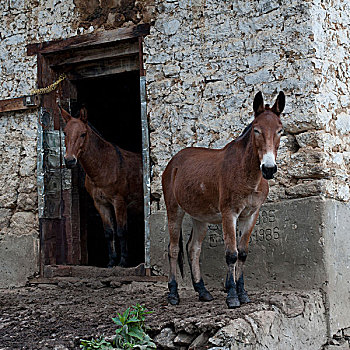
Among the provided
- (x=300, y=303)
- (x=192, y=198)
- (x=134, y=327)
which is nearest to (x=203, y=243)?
(x=192, y=198)

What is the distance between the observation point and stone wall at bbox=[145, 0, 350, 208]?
20.8 feet

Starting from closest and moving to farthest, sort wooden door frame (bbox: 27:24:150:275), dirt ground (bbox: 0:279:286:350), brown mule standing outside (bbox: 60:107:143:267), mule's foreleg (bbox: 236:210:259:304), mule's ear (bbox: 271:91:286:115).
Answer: dirt ground (bbox: 0:279:286:350)
mule's ear (bbox: 271:91:286:115)
mule's foreleg (bbox: 236:210:259:304)
wooden door frame (bbox: 27:24:150:275)
brown mule standing outside (bbox: 60:107:143:267)

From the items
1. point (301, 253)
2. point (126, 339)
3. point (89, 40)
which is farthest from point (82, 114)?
A: point (126, 339)

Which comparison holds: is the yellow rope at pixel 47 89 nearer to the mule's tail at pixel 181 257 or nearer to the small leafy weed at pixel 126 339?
the mule's tail at pixel 181 257

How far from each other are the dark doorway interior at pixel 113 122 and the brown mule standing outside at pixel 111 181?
2.40 ft

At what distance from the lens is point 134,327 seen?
16.3 ft

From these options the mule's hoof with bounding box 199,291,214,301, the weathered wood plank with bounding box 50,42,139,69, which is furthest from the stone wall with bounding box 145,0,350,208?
the mule's hoof with bounding box 199,291,214,301

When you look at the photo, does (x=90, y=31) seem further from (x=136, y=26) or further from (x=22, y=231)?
(x=22, y=231)

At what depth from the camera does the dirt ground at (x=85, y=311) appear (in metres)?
5.00

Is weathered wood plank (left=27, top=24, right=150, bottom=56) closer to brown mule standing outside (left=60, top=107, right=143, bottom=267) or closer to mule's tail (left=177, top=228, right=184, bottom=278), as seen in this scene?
brown mule standing outside (left=60, top=107, right=143, bottom=267)

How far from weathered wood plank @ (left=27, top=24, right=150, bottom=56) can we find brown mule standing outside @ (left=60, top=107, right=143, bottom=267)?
33.1 inches

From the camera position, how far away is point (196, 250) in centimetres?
623

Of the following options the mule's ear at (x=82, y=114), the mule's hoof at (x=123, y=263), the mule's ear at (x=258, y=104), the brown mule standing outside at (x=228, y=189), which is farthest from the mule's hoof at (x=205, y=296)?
the mule's ear at (x=82, y=114)

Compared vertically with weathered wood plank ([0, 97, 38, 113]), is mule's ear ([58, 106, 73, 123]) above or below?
below
